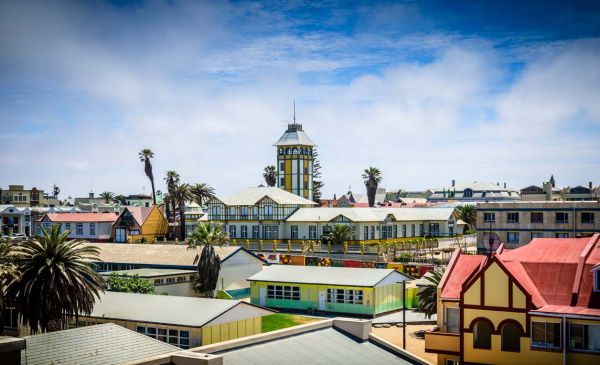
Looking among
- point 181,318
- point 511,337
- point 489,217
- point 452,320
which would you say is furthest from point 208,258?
point 511,337

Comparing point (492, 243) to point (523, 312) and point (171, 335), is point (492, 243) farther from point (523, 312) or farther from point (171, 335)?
point (171, 335)

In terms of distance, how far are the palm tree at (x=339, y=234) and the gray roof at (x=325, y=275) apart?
21144 millimetres

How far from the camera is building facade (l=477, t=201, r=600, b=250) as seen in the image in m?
73.7

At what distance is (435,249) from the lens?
92.1m

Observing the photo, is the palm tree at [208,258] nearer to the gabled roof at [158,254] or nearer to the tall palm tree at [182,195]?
the gabled roof at [158,254]

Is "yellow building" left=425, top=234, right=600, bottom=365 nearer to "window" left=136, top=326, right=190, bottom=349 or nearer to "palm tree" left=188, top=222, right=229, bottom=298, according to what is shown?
"window" left=136, top=326, right=190, bottom=349

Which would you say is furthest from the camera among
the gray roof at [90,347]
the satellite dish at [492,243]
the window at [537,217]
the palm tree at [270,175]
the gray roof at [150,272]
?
the palm tree at [270,175]

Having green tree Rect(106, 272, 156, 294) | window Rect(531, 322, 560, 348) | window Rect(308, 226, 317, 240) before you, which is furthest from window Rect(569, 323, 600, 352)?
window Rect(308, 226, 317, 240)

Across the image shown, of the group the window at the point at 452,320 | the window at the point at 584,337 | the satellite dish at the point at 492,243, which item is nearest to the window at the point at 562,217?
the satellite dish at the point at 492,243

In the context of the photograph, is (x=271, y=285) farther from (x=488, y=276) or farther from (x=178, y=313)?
(x=488, y=276)

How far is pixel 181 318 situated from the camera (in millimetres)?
44719

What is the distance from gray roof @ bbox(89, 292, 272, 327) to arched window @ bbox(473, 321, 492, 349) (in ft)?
54.1

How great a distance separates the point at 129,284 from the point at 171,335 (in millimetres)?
14115

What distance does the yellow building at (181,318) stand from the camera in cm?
4384
